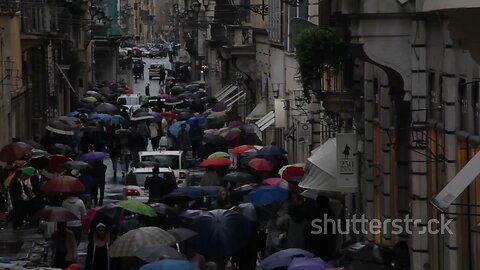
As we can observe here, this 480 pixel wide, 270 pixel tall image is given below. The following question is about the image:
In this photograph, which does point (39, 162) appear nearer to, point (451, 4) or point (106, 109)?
point (451, 4)

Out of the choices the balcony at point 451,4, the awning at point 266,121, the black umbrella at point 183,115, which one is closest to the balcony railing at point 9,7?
the awning at point 266,121

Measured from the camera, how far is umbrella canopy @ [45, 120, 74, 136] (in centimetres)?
4834

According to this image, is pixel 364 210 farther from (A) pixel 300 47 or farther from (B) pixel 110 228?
(B) pixel 110 228

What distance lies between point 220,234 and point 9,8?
1971 centimetres

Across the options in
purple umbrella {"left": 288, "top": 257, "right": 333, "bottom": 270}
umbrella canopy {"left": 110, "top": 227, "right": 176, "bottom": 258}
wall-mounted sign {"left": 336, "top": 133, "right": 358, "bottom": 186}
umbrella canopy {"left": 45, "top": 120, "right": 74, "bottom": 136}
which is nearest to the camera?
purple umbrella {"left": 288, "top": 257, "right": 333, "bottom": 270}

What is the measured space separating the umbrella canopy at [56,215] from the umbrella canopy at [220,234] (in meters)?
2.18

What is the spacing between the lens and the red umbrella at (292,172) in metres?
32.0

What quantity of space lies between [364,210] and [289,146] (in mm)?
16870

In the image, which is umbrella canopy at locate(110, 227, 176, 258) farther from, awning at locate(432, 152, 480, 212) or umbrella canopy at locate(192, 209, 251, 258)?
awning at locate(432, 152, 480, 212)

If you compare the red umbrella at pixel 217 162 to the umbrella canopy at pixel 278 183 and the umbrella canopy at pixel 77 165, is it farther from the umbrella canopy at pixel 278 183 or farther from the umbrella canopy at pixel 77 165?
the umbrella canopy at pixel 278 183

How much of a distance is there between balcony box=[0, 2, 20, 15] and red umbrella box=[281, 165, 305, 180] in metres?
11.9

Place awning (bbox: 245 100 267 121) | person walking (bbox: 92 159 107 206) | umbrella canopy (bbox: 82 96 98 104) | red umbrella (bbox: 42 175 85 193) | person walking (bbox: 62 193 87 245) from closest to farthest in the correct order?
person walking (bbox: 62 193 87 245) → red umbrella (bbox: 42 175 85 193) → person walking (bbox: 92 159 107 206) → awning (bbox: 245 100 267 121) → umbrella canopy (bbox: 82 96 98 104)

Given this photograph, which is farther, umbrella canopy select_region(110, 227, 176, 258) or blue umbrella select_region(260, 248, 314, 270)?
umbrella canopy select_region(110, 227, 176, 258)

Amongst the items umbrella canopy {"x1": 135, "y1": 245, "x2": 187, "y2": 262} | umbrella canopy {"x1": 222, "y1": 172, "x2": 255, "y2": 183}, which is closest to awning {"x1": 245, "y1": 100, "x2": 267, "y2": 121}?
umbrella canopy {"x1": 222, "y1": 172, "x2": 255, "y2": 183}
